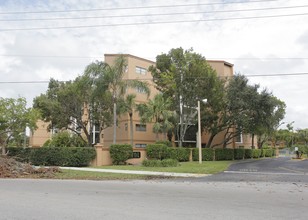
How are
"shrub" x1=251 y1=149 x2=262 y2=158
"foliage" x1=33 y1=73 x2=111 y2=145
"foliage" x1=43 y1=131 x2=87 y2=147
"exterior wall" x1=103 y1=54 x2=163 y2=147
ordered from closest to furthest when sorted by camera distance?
1. "foliage" x1=33 y1=73 x2=111 y2=145
2. "exterior wall" x1=103 y1=54 x2=163 y2=147
3. "foliage" x1=43 y1=131 x2=87 y2=147
4. "shrub" x1=251 y1=149 x2=262 y2=158

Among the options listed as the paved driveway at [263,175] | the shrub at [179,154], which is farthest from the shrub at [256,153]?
the paved driveway at [263,175]

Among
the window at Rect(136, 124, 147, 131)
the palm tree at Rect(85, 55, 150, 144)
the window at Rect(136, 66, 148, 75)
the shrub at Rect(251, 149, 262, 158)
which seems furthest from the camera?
the shrub at Rect(251, 149, 262, 158)

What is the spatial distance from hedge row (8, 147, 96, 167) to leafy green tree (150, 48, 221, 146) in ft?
43.4

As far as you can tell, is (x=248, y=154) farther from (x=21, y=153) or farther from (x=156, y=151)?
(x=21, y=153)

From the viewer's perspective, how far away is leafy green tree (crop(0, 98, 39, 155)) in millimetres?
31547

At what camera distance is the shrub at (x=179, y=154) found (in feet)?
115

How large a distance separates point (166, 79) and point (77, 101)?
12149mm

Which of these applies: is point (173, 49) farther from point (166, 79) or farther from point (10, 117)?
point (10, 117)

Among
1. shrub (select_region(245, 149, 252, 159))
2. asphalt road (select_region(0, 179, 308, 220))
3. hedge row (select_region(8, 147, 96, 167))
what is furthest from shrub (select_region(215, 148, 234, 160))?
asphalt road (select_region(0, 179, 308, 220))

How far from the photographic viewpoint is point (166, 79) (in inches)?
1550

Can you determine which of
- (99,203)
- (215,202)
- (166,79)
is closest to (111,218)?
(99,203)

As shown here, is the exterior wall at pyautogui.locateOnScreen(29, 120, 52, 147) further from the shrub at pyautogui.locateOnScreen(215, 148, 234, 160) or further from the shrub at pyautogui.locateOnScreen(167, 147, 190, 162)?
the shrub at pyautogui.locateOnScreen(167, 147, 190, 162)

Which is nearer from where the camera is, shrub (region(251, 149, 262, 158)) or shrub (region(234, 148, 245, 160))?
shrub (region(234, 148, 245, 160))

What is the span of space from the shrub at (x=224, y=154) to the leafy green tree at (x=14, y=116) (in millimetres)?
22451
